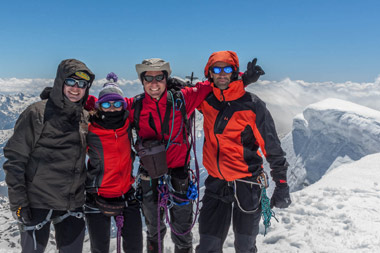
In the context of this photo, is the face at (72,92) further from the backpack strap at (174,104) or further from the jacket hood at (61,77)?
the backpack strap at (174,104)

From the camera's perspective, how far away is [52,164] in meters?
3.47

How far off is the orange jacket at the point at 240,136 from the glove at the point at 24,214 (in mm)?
2658

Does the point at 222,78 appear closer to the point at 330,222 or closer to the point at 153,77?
the point at 153,77

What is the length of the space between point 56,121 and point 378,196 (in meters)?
9.64

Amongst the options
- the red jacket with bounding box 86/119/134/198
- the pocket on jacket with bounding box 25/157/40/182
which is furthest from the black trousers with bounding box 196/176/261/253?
the pocket on jacket with bounding box 25/157/40/182

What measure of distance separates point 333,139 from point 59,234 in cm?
3653

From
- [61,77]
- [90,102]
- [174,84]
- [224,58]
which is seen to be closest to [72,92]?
[61,77]

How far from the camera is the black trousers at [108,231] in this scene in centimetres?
393

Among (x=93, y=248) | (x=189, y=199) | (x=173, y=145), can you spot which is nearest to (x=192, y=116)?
(x=173, y=145)

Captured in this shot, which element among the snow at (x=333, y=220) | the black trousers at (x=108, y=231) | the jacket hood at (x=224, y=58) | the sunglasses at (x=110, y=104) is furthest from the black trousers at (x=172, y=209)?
the snow at (x=333, y=220)

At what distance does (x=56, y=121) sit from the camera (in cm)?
347

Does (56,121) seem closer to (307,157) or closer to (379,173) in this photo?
(379,173)

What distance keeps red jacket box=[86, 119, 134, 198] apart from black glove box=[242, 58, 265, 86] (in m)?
2.03

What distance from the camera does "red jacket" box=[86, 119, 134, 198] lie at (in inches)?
149
